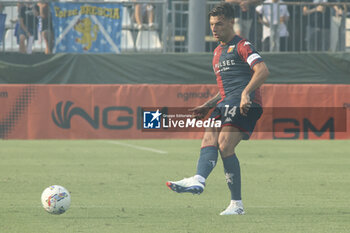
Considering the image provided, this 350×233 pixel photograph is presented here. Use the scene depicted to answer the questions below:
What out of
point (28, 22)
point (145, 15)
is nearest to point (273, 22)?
point (145, 15)

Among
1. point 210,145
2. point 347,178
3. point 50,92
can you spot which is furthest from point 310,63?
point 210,145

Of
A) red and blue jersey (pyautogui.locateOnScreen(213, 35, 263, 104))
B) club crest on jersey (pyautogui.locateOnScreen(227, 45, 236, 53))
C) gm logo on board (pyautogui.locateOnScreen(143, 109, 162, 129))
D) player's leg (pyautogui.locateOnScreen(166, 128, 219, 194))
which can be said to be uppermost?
club crest on jersey (pyautogui.locateOnScreen(227, 45, 236, 53))

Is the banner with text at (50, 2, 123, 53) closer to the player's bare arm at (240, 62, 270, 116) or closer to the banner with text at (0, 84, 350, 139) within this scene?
the banner with text at (0, 84, 350, 139)

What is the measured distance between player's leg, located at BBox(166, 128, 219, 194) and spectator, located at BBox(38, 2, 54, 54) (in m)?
11.3

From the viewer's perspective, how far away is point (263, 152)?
15086mm

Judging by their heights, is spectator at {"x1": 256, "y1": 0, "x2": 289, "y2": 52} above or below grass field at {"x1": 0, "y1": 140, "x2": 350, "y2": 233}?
above

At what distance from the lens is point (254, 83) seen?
7.44 meters

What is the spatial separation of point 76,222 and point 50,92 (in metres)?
10.5

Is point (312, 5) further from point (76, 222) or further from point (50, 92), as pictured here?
point (76, 222)

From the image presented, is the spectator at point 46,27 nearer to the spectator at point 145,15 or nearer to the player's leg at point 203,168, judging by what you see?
the spectator at point 145,15

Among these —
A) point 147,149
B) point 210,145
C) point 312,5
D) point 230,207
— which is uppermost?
point 312,5

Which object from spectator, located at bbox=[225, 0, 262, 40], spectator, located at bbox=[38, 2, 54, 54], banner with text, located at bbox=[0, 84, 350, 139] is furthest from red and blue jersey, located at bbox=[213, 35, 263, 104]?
spectator, located at bbox=[38, 2, 54, 54]

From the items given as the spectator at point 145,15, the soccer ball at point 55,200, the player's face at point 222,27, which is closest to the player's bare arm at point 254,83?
the player's face at point 222,27

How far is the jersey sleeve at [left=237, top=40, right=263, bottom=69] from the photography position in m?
7.59
